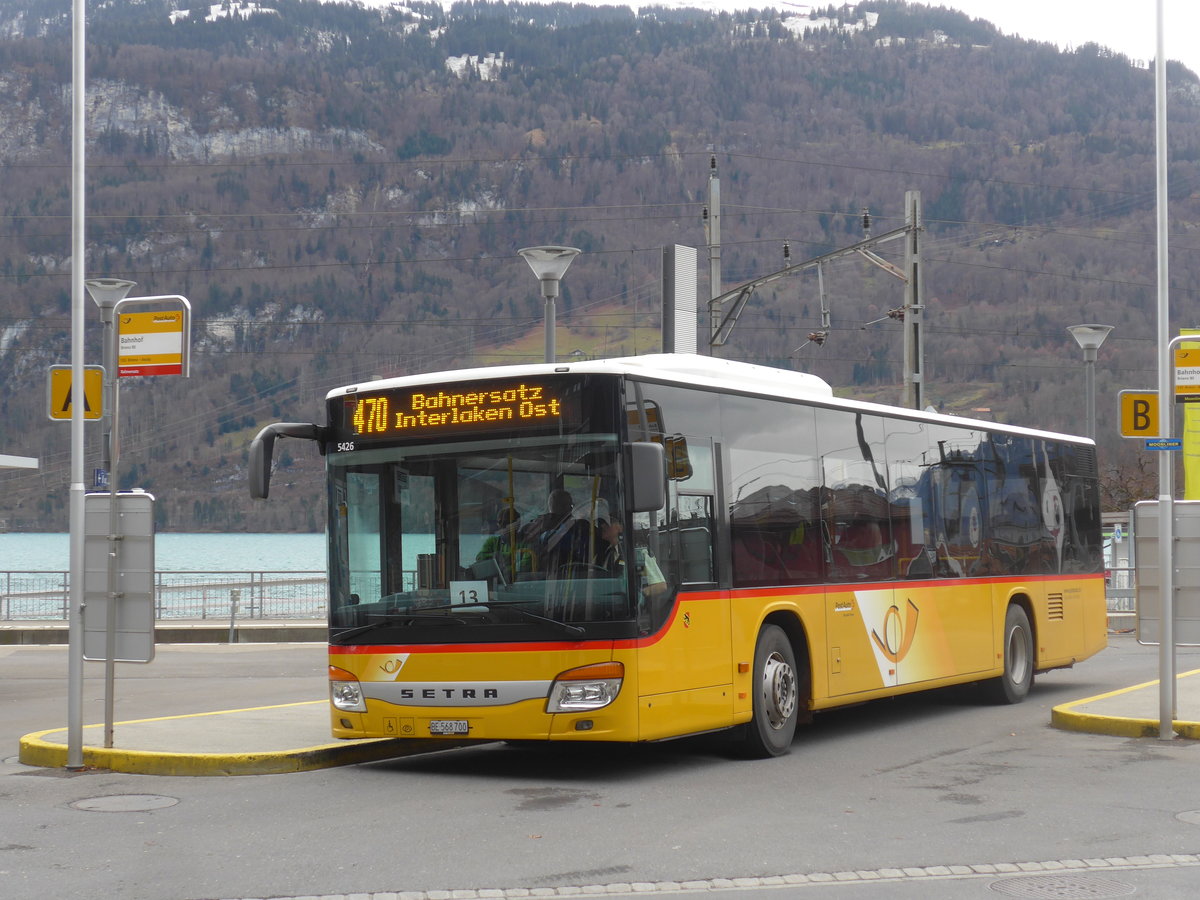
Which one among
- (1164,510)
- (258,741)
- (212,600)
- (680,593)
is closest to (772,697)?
(680,593)

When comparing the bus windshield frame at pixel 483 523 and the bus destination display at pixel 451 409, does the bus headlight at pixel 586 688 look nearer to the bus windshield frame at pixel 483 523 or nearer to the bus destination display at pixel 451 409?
the bus windshield frame at pixel 483 523

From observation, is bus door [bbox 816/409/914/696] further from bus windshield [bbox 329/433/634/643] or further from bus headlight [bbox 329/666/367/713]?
bus headlight [bbox 329/666/367/713]

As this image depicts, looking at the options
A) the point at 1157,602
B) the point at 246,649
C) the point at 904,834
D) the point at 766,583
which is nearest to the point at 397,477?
the point at 766,583

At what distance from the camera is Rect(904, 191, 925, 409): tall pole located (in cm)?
3047

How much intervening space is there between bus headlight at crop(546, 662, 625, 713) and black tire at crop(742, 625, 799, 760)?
1.76 meters

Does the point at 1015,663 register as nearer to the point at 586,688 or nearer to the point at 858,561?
the point at 858,561

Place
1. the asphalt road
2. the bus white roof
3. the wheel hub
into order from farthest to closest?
the wheel hub
the bus white roof
the asphalt road

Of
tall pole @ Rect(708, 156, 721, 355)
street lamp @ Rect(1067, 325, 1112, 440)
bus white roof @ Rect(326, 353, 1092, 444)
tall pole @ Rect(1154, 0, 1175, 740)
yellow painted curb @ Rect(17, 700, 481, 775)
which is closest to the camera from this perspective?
bus white roof @ Rect(326, 353, 1092, 444)

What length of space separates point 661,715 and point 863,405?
15.1 ft

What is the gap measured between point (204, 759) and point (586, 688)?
112 inches

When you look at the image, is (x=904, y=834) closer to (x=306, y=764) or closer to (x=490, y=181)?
(x=306, y=764)

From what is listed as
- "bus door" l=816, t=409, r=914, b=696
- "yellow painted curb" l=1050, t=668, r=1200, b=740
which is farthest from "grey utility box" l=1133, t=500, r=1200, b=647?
"bus door" l=816, t=409, r=914, b=696

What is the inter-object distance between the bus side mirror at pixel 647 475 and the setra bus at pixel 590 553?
0.05ft

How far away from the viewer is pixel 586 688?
441 inches
